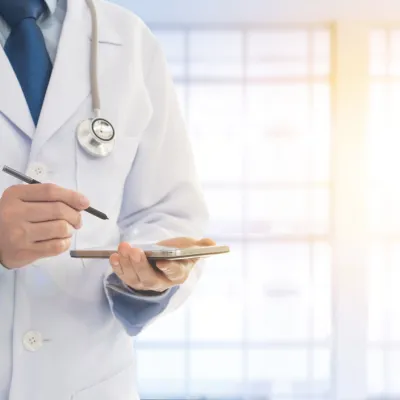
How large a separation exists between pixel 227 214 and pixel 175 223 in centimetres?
229

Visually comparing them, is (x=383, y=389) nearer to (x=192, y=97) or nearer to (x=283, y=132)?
(x=283, y=132)

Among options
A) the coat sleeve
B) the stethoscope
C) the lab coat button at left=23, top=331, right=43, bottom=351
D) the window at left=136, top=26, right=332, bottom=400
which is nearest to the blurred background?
the window at left=136, top=26, right=332, bottom=400

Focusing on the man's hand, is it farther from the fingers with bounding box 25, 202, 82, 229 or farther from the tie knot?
the tie knot

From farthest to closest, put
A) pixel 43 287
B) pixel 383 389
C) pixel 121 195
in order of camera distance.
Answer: pixel 383 389 < pixel 121 195 < pixel 43 287

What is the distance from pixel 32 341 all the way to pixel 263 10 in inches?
101

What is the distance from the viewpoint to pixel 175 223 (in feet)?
2.82

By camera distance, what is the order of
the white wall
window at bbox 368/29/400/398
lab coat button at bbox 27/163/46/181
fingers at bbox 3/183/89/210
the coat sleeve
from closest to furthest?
fingers at bbox 3/183/89/210 → lab coat button at bbox 27/163/46/181 → the coat sleeve → the white wall → window at bbox 368/29/400/398

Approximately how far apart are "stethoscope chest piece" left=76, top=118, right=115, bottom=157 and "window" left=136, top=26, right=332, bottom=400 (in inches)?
91.9

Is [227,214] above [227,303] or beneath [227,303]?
above

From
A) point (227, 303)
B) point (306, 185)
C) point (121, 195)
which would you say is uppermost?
point (306, 185)

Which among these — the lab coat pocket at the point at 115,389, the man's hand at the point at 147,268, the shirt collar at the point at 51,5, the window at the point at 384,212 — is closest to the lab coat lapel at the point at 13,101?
the shirt collar at the point at 51,5

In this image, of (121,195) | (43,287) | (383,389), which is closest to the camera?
(43,287)

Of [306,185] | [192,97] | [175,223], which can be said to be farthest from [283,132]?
[175,223]

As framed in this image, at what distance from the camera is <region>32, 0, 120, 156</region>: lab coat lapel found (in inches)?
29.7
